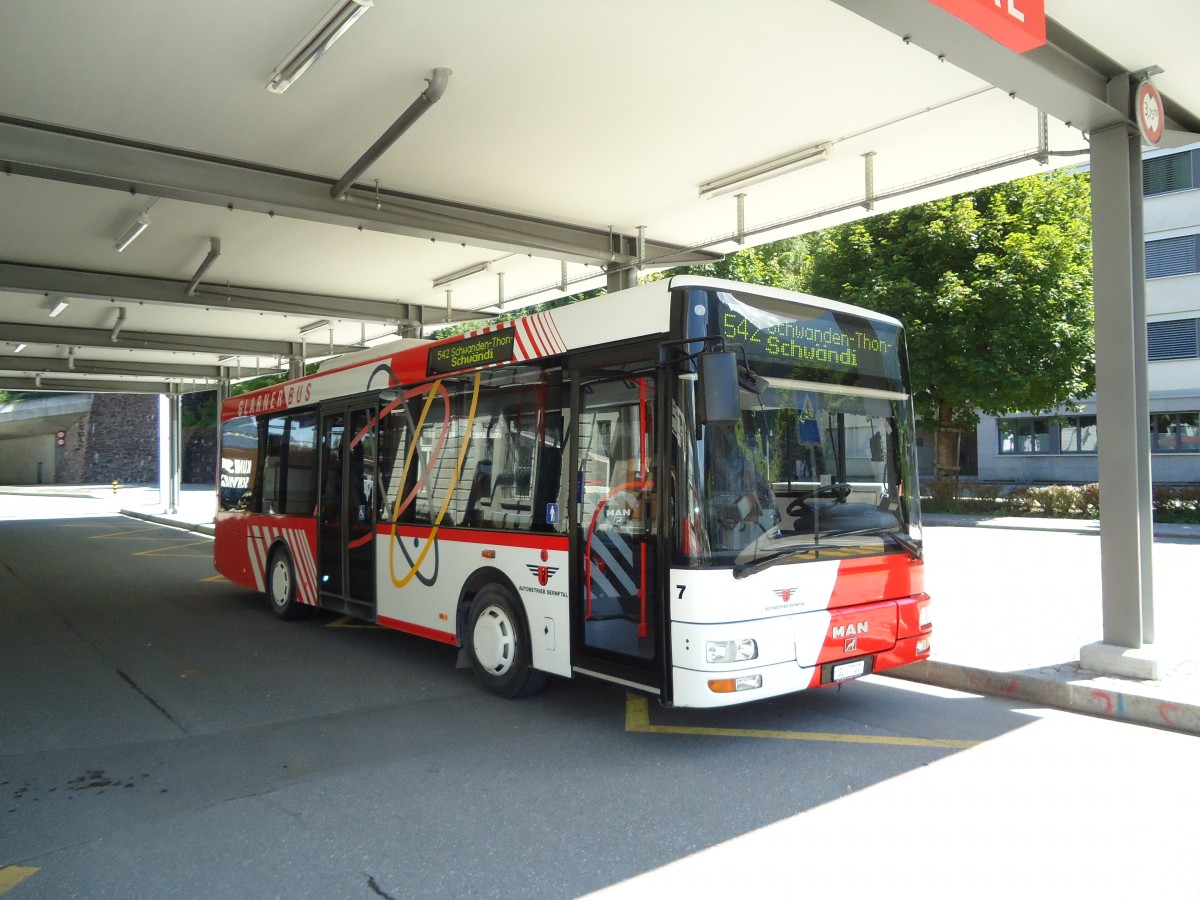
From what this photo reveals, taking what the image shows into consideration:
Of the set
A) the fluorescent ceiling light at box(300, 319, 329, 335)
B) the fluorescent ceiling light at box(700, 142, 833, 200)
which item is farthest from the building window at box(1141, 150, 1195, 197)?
the fluorescent ceiling light at box(300, 319, 329, 335)

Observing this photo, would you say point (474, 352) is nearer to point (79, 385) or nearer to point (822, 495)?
point (822, 495)

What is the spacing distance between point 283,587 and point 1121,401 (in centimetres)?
949

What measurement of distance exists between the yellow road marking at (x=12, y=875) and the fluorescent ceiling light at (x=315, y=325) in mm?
14758

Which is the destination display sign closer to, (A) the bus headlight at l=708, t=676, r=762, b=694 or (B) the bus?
(B) the bus

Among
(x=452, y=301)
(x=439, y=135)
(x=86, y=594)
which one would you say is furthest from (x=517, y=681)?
(x=452, y=301)

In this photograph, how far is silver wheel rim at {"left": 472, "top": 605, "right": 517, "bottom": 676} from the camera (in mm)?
7281

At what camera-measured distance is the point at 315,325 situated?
19.0 m

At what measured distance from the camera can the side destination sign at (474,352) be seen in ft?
24.9

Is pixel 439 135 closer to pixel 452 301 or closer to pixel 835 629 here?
pixel 835 629

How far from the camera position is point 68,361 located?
944 inches

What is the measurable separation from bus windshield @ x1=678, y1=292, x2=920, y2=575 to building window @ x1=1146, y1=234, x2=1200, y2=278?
34.1 metres

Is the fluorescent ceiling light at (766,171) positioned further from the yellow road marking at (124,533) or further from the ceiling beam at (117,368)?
the yellow road marking at (124,533)

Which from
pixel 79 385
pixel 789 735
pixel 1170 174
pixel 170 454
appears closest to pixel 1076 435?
pixel 1170 174

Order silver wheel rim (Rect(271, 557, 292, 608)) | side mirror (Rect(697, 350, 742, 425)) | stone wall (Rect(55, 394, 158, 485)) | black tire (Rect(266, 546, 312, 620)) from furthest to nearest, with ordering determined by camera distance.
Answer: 1. stone wall (Rect(55, 394, 158, 485))
2. silver wheel rim (Rect(271, 557, 292, 608))
3. black tire (Rect(266, 546, 312, 620))
4. side mirror (Rect(697, 350, 742, 425))
